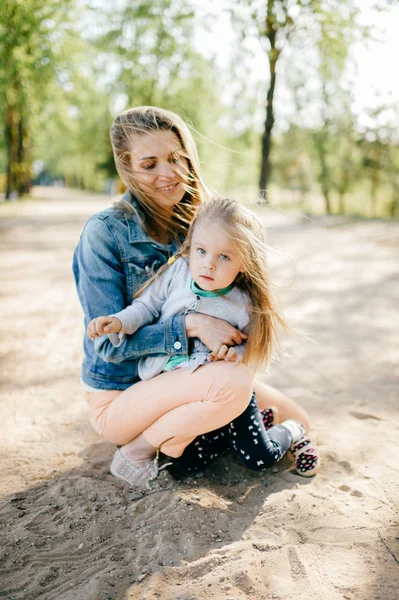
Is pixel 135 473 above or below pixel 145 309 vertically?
below

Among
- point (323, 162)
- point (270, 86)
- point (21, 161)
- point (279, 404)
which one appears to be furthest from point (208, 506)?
point (21, 161)

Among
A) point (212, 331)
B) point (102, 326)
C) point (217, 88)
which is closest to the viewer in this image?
point (102, 326)

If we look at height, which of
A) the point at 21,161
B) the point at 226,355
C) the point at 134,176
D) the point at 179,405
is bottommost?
the point at 179,405

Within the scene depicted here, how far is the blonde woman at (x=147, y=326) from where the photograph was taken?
2.30 m

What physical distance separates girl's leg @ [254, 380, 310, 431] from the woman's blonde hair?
3.16 ft

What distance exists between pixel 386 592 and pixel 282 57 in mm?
9621

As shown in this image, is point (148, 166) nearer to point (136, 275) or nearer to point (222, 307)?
point (136, 275)

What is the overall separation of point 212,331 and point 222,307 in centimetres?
14

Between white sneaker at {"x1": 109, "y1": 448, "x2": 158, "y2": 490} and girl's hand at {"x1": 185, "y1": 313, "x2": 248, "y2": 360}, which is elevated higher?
girl's hand at {"x1": 185, "y1": 313, "x2": 248, "y2": 360}

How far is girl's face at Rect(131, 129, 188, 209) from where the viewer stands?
95.4 inches

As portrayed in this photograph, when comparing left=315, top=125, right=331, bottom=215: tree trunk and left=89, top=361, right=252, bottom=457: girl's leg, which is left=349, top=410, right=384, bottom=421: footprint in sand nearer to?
left=89, top=361, right=252, bottom=457: girl's leg

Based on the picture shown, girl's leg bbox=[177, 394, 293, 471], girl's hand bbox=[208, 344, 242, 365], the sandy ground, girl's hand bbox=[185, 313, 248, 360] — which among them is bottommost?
the sandy ground

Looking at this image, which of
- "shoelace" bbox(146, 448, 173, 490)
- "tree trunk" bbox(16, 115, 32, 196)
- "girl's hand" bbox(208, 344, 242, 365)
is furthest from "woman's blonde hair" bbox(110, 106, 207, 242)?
"tree trunk" bbox(16, 115, 32, 196)

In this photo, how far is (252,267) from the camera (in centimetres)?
232
